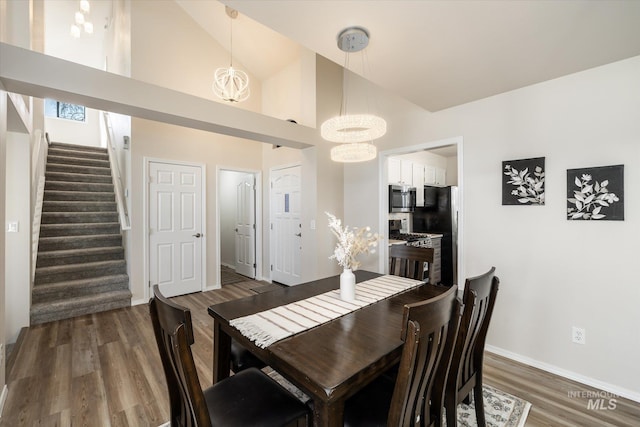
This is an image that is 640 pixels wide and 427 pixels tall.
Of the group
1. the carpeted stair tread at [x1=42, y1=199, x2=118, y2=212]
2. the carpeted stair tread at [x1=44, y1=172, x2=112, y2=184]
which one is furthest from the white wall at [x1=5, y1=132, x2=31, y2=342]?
the carpeted stair tread at [x1=44, y1=172, x2=112, y2=184]

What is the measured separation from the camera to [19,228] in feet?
9.32

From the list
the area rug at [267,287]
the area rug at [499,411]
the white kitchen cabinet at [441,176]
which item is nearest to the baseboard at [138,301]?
the area rug at [267,287]

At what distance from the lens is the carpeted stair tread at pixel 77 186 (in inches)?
174

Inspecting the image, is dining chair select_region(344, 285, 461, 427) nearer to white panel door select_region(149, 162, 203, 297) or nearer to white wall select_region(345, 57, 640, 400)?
white wall select_region(345, 57, 640, 400)

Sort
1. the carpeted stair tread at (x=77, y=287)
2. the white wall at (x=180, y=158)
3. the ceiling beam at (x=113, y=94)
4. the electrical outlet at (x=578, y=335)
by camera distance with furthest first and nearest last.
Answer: the white wall at (x=180, y=158)
the carpeted stair tread at (x=77, y=287)
the electrical outlet at (x=578, y=335)
the ceiling beam at (x=113, y=94)

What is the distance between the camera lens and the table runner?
129 cm

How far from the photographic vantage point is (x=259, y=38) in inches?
166

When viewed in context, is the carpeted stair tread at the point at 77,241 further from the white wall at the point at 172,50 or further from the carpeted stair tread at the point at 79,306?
the white wall at the point at 172,50

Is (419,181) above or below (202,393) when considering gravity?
above

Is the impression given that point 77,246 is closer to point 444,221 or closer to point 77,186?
point 77,186

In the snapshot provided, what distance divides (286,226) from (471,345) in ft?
11.6

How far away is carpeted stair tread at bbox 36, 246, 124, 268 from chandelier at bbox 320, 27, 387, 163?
3885mm

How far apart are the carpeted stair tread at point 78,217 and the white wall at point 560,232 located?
17.3 feet

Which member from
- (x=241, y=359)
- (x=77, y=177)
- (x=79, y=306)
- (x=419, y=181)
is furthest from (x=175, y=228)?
(x=419, y=181)
